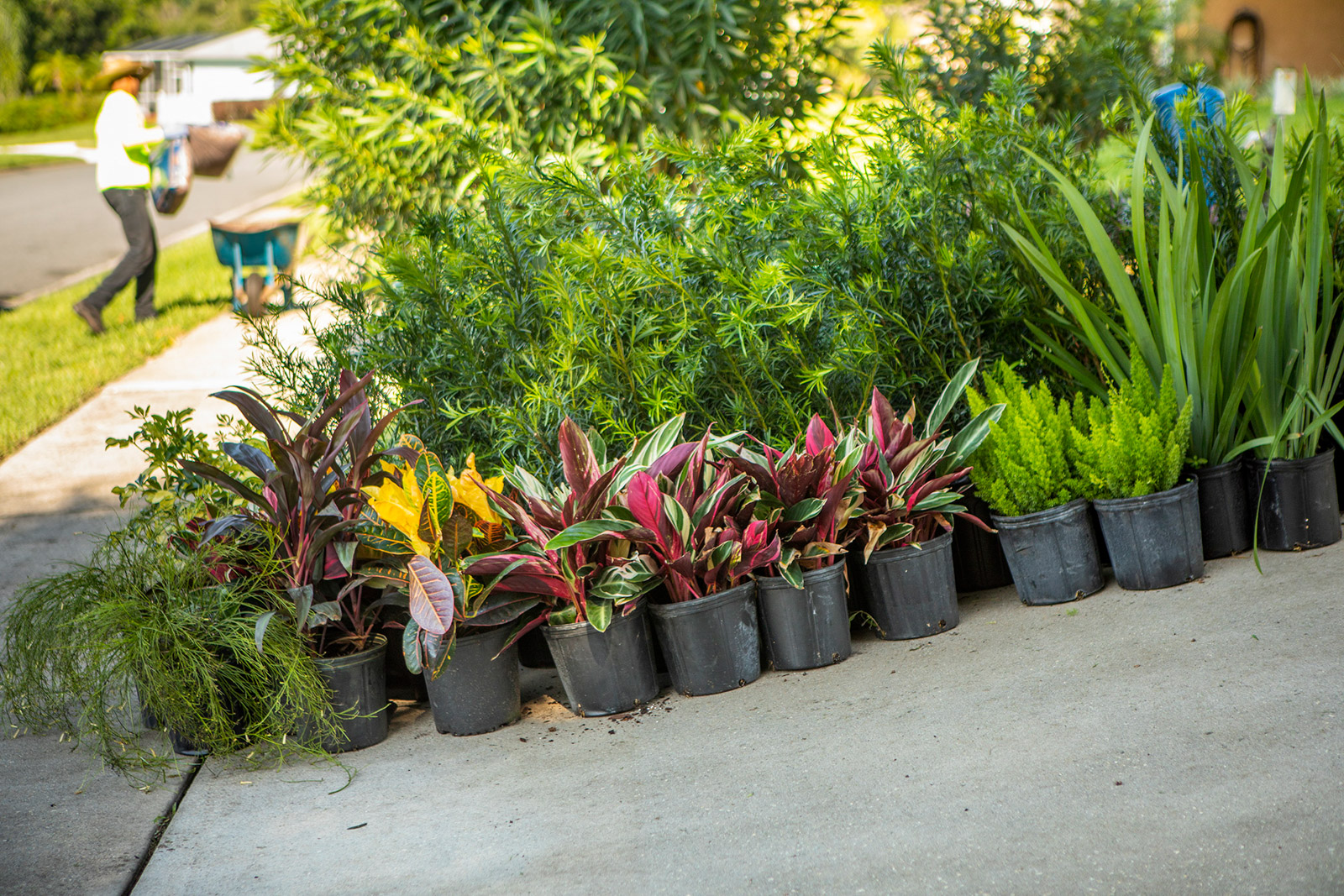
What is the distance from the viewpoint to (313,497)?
9.62 feet

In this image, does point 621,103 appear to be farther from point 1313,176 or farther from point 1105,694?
point 1105,694

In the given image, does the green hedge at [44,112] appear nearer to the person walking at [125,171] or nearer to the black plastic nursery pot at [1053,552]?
the person walking at [125,171]

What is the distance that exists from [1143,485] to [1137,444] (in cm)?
13

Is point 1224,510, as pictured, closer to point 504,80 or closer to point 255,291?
point 504,80

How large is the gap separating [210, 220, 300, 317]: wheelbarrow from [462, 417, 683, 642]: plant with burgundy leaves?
21.5 ft

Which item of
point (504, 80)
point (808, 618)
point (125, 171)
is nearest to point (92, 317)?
point (125, 171)

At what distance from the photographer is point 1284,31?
53.3 ft

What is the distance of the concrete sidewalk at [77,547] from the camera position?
2.46m

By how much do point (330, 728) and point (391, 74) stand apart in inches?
147

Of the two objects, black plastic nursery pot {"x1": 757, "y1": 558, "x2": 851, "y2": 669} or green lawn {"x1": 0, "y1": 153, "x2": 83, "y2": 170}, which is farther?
green lawn {"x1": 0, "y1": 153, "x2": 83, "y2": 170}

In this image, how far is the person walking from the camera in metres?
8.09

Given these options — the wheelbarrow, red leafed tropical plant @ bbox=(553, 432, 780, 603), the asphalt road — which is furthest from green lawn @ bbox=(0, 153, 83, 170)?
red leafed tropical plant @ bbox=(553, 432, 780, 603)

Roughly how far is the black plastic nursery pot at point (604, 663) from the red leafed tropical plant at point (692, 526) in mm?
168

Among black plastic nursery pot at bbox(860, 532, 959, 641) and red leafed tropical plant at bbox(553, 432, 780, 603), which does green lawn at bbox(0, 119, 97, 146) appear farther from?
black plastic nursery pot at bbox(860, 532, 959, 641)
